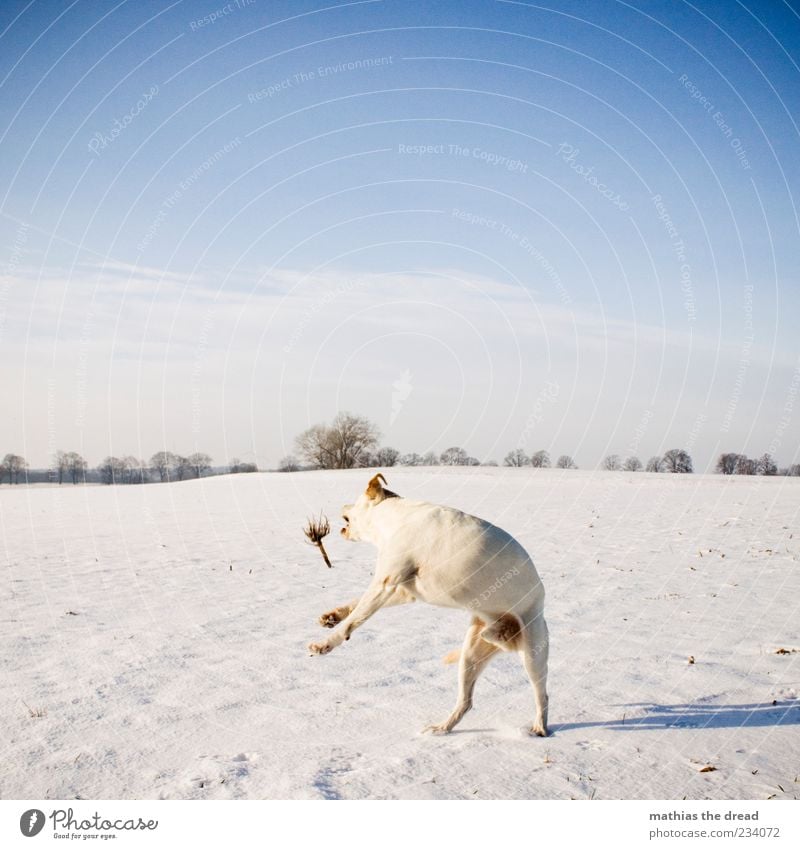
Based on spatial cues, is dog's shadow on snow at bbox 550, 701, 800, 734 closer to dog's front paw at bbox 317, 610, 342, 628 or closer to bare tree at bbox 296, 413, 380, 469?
dog's front paw at bbox 317, 610, 342, 628

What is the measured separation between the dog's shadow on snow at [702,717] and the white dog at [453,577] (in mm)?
928

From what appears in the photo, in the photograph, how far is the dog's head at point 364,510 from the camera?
6.37 m

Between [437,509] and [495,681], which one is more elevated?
[437,509]

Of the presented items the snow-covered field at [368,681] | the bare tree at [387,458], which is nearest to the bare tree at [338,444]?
the bare tree at [387,458]

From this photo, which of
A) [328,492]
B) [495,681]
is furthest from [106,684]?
[328,492]

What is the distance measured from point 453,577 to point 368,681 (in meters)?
3.11

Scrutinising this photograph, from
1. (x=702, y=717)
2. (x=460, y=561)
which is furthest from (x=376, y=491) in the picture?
(x=702, y=717)

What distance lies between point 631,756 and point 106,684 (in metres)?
5.54

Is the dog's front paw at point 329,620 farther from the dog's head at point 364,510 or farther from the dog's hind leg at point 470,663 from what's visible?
the dog's hind leg at point 470,663

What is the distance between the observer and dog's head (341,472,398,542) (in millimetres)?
6371

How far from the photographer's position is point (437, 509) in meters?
6.11

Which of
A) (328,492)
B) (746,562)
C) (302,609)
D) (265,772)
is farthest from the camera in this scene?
(328,492)
